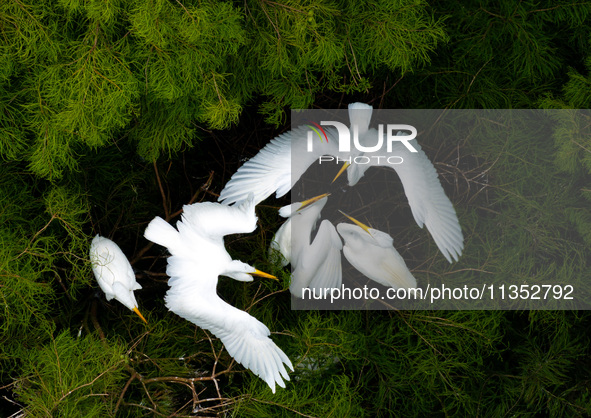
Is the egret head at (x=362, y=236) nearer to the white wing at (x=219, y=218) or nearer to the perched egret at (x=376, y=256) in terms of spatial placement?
the perched egret at (x=376, y=256)

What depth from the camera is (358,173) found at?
3.20ft

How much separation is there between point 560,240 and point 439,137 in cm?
27

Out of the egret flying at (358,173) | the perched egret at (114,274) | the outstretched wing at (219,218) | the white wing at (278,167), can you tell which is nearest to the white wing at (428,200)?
the egret flying at (358,173)

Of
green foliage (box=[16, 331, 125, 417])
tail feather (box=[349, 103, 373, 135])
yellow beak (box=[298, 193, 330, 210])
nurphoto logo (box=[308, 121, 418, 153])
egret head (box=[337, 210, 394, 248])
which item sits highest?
tail feather (box=[349, 103, 373, 135])

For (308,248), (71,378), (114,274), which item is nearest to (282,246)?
(308,248)

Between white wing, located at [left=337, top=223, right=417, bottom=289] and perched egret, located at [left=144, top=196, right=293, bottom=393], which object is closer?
perched egret, located at [left=144, top=196, right=293, bottom=393]

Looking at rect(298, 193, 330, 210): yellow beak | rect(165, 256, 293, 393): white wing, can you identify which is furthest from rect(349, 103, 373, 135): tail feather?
rect(165, 256, 293, 393): white wing

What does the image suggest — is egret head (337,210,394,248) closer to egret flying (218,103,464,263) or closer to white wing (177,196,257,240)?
egret flying (218,103,464,263)

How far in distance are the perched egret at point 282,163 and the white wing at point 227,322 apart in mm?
148

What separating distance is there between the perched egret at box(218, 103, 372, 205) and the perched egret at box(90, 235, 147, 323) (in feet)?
0.58

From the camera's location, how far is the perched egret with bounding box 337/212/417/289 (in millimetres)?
944

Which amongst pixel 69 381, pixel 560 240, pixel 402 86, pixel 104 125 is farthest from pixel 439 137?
pixel 69 381

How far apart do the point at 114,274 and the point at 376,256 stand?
0.39m

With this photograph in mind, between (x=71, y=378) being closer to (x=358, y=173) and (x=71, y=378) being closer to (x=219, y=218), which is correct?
(x=219, y=218)
